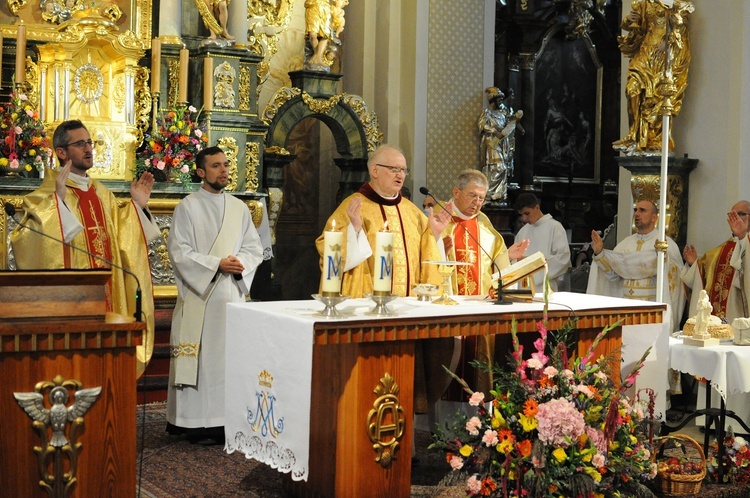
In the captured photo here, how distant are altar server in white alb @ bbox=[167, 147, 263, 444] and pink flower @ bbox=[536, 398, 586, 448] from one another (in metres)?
2.62

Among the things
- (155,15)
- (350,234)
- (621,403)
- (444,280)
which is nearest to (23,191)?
(155,15)

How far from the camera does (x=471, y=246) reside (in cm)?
618

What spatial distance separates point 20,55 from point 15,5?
1.08 meters

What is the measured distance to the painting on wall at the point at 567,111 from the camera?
16.0 meters

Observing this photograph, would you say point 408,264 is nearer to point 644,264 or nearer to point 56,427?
point 56,427

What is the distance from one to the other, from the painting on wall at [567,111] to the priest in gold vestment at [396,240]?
1045cm

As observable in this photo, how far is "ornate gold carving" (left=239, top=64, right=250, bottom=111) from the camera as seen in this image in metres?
10.6

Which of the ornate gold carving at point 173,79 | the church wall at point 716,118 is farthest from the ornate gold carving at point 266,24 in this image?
the church wall at point 716,118

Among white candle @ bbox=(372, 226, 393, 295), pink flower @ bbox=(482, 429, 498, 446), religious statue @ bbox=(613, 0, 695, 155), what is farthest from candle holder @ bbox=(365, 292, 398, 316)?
religious statue @ bbox=(613, 0, 695, 155)

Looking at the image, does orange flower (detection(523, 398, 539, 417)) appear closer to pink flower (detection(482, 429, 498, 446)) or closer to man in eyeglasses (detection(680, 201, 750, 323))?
pink flower (detection(482, 429, 498, 446))

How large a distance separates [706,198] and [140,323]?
5.79m

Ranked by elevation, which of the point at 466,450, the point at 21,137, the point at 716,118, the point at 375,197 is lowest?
the point at 466,450

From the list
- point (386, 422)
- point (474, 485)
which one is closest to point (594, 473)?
point (474, 485)

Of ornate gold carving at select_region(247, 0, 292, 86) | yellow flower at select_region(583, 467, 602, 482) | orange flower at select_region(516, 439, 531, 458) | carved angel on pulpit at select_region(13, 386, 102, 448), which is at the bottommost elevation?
yellow flower at select_region(583, 467, 602, 482)
